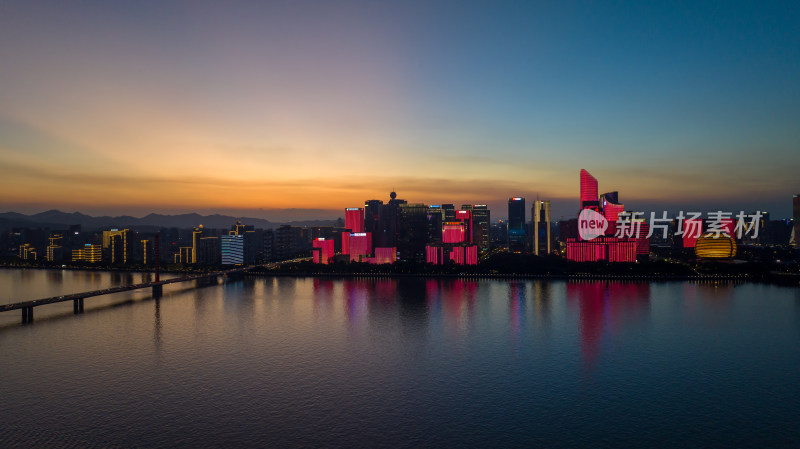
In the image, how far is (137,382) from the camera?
2147 cm

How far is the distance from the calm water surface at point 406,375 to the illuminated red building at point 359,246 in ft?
139

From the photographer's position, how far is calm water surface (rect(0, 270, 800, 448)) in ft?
54.3

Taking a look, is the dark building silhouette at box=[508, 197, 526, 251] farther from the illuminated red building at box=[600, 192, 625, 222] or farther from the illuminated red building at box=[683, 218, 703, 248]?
the illuminated red building at box=[683, 218, 703, 248]

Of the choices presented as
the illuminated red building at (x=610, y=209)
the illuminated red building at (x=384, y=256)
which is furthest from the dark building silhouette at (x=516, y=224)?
the illuminated red building at (x=384, y=256)

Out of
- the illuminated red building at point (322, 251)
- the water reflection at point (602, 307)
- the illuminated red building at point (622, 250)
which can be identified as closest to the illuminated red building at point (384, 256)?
the illuminated red building at point (322, 251)

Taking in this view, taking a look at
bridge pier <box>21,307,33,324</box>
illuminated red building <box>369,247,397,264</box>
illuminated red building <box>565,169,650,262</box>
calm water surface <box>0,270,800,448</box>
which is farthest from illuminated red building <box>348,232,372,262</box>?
bridge pier <box>21,307,33,324</box>

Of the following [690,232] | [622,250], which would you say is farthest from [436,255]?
[690,232]

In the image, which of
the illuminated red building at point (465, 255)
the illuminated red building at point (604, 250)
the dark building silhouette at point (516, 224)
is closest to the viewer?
the illuminated red building at point (465, 255)

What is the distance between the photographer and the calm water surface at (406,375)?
54.3 feet

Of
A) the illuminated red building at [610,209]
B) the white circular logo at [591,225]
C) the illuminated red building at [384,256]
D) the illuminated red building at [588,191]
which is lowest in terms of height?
the illuminated red building at [384,256]

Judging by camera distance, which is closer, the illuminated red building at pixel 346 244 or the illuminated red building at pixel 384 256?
the illuminated red building at pixel 384 256

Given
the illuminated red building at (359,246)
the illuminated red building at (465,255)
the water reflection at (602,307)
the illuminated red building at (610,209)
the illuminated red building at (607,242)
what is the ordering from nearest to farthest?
the water reflection at (602,307), the illuminated red building at (465,255), the illuminated red building at (607,242), the illuminated red building at (359,246), the illuminated red building at (610,209)

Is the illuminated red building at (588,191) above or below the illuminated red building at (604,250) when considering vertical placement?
above

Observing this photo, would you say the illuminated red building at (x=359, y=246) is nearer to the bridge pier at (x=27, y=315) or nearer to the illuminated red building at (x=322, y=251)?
the illuminated red building at (x=322, y=251)
